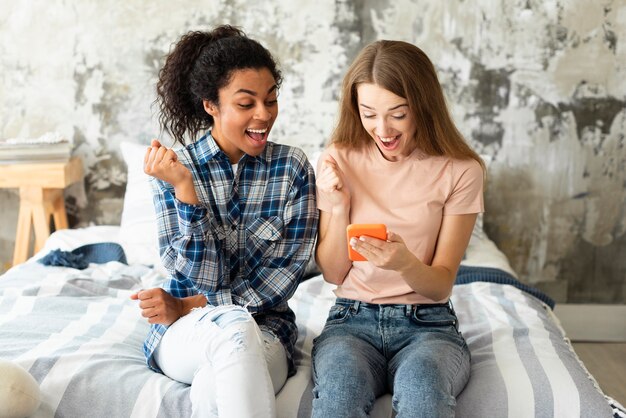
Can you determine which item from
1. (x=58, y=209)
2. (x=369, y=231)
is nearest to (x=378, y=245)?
(x=369, y=231)

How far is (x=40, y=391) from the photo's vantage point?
1488 millimetres

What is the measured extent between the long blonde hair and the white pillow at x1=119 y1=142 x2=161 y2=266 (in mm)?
1106

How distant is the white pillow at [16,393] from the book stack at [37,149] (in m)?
1.58

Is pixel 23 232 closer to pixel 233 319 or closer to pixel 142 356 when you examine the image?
pixel 142 356

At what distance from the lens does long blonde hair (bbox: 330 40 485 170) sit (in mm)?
1622

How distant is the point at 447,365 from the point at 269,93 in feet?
2.23

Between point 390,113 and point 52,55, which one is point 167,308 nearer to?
point 390,113

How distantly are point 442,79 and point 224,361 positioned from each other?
192cm

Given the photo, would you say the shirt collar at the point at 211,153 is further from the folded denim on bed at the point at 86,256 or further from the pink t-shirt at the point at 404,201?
the folded denim on bed at the point at 86,256

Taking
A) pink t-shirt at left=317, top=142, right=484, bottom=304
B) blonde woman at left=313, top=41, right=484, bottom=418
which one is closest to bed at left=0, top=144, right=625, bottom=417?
blonde woman at left=313, top=41, right=484, bottom=418

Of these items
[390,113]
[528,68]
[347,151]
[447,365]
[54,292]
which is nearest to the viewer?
[447,365]

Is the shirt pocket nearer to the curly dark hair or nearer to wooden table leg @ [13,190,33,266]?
the curly dark hair

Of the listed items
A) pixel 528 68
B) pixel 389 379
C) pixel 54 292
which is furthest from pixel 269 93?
pixel 528 68

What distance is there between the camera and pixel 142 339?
188 centimetres
